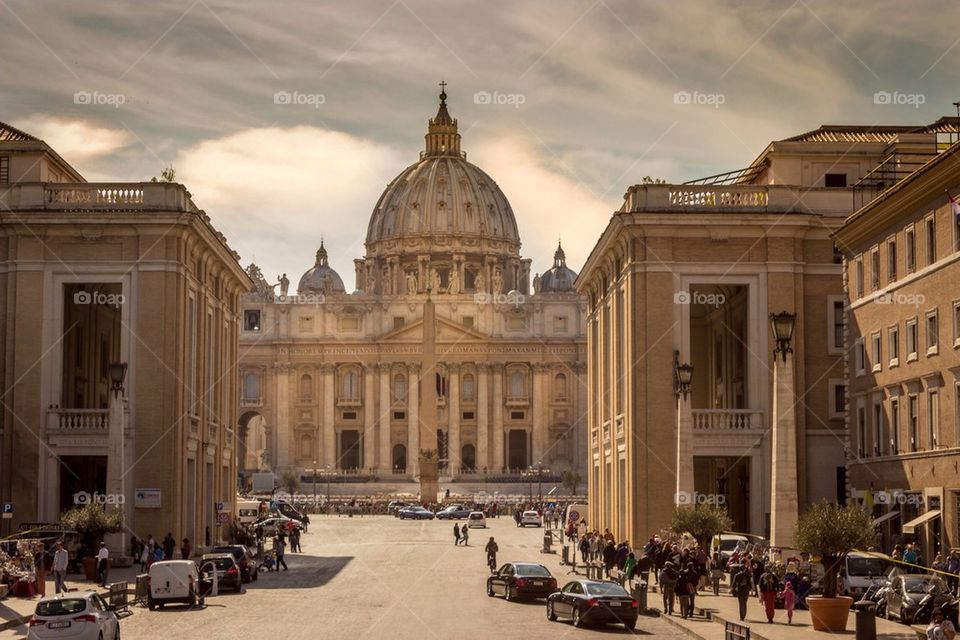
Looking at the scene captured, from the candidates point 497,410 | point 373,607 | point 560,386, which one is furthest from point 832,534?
point 560,386

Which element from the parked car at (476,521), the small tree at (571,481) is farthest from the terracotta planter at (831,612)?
the small tree at (571,481)

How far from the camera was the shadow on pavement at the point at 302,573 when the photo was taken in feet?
161

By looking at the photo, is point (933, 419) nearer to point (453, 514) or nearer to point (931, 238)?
point (931, 238)

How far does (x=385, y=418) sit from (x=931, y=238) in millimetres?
134020

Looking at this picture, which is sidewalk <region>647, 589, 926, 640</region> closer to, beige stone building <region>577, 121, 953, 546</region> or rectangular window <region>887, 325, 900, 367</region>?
rectangular window <region>887, 325, 900, 367</region>

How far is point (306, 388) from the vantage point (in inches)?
6929

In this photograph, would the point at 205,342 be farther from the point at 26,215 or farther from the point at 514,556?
the point at 514,556

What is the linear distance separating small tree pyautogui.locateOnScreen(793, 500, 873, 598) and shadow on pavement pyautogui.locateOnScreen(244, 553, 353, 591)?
17.3 m

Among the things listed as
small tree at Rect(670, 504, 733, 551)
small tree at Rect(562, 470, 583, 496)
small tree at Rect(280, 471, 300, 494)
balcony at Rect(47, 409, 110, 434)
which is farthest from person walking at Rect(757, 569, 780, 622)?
small tree at Rect(280, 471, 300, 494)

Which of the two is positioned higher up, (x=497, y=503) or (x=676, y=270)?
(x=676, y=270)

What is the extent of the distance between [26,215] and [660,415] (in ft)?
77.0

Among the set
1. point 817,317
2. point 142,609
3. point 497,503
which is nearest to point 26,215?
point 142,609

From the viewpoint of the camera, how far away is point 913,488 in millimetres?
44531

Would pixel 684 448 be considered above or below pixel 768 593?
above
